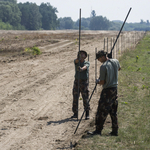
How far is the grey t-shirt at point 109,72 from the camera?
4805 mm

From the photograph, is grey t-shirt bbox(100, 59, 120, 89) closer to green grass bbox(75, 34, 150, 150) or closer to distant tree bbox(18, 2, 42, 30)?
green grass bbox(75, 34, 150, 150)

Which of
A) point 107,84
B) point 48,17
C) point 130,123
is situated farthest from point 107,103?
point 48,17

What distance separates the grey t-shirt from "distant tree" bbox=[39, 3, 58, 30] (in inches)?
3968

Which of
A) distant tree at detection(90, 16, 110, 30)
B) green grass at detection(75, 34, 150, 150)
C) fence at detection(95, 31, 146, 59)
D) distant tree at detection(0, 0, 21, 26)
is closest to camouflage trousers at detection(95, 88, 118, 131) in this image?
green grass at detection(75, 34, 150, 150)

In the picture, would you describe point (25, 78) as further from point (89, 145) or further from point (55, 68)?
point (89, 145)

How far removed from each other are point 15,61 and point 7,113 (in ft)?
28.0

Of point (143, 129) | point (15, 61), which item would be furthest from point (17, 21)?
point (143, 129)

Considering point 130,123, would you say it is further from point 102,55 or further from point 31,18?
point 31,18

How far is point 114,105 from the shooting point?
203 inches

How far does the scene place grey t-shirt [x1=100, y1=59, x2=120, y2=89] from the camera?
15.8 feet

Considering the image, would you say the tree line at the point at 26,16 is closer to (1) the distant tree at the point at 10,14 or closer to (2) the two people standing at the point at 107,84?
(1) the distant tree at the point at 10,14

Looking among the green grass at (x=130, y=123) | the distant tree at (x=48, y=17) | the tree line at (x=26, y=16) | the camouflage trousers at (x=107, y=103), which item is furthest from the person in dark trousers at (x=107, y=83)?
the distant tree at (x=48, y=17)

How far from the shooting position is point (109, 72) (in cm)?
Answer: 484

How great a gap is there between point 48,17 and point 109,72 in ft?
339
